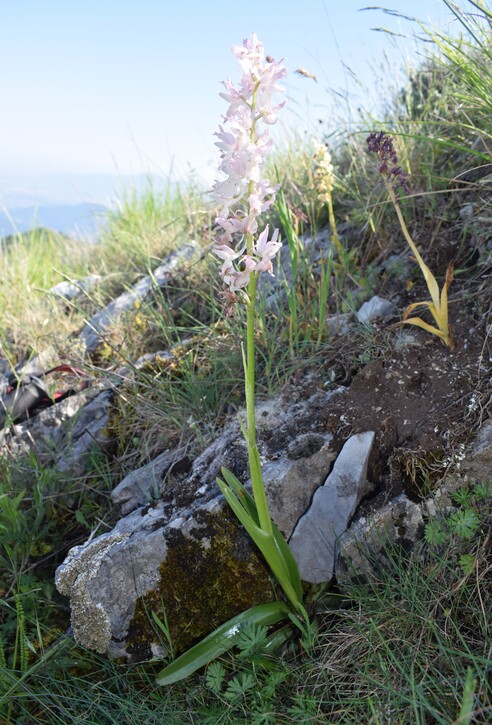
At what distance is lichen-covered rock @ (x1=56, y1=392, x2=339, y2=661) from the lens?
2.10 meters

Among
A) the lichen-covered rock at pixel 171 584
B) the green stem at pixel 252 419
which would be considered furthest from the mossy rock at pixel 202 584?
the green stem at pixel 252 419

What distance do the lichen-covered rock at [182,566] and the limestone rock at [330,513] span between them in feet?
0.18

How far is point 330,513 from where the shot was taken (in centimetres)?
215

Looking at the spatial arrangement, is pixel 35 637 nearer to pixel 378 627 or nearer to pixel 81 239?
pixel 378 627

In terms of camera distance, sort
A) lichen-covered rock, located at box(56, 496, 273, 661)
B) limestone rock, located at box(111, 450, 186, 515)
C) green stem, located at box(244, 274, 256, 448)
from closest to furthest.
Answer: green stem, located at box(244, 274, 256, 448)
lichen-covered rock, located at box(56, 496, 273, 661)
limestone rock, located at box(111, 450, 186, 515)

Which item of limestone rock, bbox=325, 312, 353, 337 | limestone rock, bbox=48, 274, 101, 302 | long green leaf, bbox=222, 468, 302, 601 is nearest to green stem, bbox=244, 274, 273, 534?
long green leaf, bbox=222, 468, 302, 601

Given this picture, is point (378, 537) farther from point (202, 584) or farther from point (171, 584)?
point (171, 584)

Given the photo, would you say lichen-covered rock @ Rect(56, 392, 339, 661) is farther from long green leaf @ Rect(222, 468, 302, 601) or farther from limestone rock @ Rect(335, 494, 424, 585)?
limestone rock @ Rect(335, 494, 424, 585)

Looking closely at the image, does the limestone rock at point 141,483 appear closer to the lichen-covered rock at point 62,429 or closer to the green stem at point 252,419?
the lichen-covered rock at point 62,429

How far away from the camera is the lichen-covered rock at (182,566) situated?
6.90ft

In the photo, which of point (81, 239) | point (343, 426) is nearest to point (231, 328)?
point (343, 426)

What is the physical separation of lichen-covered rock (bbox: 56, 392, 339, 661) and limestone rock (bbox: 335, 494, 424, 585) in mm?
219

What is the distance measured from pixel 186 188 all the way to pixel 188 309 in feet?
9.84

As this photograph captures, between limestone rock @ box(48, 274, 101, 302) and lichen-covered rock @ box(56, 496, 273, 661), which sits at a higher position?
limestone rock @ box(48, 274, 101, 302)
